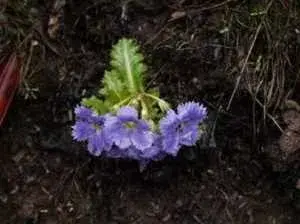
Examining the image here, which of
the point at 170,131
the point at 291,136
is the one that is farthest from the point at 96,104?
the point at 291,136

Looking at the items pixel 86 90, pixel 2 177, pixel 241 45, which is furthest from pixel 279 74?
pixel 2 177

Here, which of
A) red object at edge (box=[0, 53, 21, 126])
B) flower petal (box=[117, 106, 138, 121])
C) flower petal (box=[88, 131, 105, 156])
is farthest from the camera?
red object at edge (box=[0, 53, 21, 126])

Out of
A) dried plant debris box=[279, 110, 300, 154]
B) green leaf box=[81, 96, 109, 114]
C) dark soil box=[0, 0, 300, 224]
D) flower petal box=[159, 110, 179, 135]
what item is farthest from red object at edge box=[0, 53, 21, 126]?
dried plant debris box=[279, 110, 300, 154]

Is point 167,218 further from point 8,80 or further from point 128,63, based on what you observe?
point 8,80

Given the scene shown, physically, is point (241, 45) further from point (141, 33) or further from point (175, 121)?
point (175, 121)

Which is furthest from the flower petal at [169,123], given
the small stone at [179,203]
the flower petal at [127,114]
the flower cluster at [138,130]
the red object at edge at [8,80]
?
the red object at edge at [8,80]

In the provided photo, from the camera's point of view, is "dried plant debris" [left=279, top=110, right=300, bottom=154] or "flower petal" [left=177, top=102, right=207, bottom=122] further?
"dried plant debris" [left=279, top=110, right=300, bottom=154]

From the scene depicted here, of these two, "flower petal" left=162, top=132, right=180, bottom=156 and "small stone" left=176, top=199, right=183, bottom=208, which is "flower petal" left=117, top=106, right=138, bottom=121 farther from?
"small stone" left=176, top=199, right=183, bottom=208
